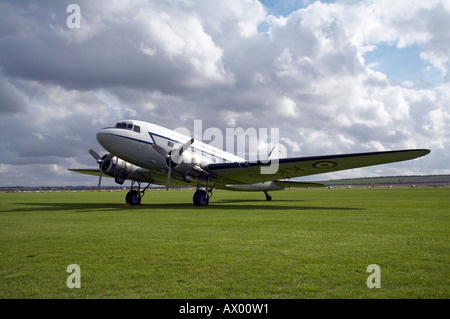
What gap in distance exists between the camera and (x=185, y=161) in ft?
68.4

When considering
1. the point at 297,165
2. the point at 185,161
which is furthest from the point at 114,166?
the point at 297,165

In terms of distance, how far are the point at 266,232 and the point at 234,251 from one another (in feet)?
8.81

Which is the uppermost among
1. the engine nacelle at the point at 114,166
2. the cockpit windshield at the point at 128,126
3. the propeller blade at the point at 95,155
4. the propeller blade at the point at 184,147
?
the cockpit windshield at the point at 128,126

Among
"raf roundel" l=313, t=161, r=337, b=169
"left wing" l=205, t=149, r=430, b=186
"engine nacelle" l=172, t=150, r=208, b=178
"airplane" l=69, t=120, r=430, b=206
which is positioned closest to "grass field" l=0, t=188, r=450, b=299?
"left wing" l=205, t=149, r=430, b=186

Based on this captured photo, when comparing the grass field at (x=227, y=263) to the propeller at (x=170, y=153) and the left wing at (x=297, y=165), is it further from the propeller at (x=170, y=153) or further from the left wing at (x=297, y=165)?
the propeller at (x=170, y=153)

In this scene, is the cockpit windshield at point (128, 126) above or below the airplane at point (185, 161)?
above

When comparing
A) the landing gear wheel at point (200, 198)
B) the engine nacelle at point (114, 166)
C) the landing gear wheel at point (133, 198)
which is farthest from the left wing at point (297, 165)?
the landing gear wheel at point (133, 198)

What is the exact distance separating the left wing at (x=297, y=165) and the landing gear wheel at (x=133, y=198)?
22.2 ft

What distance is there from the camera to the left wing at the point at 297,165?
1777cm

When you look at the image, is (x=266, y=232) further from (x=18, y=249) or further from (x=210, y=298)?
(x=18, y=249)

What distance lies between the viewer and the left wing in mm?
17766

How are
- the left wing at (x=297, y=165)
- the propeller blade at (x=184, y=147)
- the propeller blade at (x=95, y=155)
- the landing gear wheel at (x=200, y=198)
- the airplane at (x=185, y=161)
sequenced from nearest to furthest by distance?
the left wing at (x=297, y=165) → the airplane at (x=185, y=161) → the propeller blade at (x=184, y=147) → the landing gear wheel at (x=200, y=198) → the propeller blade at (x=95, y=155)

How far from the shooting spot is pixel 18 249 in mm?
6590

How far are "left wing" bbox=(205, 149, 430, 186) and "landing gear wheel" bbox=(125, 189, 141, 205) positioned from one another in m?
6.77
